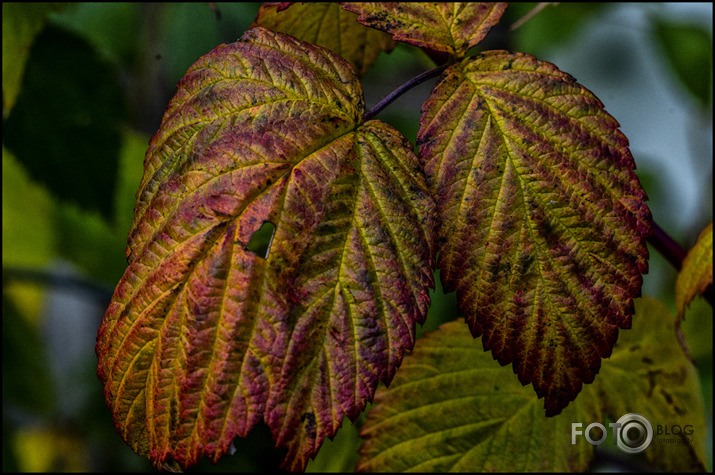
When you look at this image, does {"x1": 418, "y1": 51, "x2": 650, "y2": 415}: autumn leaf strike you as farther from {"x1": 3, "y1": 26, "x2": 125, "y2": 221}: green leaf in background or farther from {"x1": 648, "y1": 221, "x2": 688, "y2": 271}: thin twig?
{"x1": 3, "y1": 26, "x2": 125, "y2": 221}: green leaf in background

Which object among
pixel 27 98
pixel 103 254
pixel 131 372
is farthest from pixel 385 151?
pixel 103 254

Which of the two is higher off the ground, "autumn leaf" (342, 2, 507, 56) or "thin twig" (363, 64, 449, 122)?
"autumn leaf" (342, 2, 507, 56)

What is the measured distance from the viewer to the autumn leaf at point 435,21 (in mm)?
576

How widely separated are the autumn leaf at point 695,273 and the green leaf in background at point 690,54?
99cm

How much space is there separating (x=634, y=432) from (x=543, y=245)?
0.41m

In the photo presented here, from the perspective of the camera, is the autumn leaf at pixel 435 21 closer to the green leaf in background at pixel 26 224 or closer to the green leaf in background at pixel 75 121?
the green leaf in background at pixel 75 121

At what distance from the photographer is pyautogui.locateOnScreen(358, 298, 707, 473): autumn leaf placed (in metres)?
0.73

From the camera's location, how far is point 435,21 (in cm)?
60

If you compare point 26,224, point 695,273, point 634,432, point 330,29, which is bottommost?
point 26,224

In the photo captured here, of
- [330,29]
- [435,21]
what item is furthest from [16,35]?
[435,21]

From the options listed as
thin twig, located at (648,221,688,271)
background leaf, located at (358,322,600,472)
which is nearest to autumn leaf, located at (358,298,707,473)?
background leaf, located at (358,322,600,472)

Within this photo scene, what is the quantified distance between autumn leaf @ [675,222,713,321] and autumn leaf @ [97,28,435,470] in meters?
0.36

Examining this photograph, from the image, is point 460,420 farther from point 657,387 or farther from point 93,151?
point 93,151

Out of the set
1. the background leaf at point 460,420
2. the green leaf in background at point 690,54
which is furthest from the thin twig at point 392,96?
the green leaf in background at point 690,54
